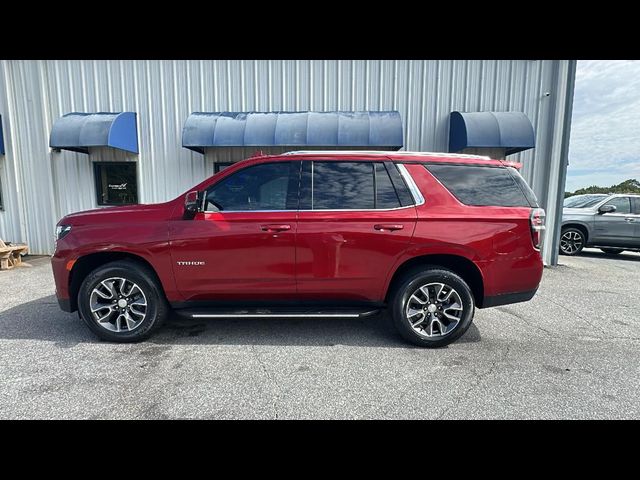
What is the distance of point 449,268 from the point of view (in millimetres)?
3467

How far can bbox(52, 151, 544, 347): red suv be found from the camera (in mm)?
3262

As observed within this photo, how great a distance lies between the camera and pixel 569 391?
2.61 meters

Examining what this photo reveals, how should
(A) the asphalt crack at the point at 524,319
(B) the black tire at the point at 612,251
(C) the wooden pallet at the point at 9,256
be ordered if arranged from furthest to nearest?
(B) the black tire at the point at 612,251 → (C) the wooden pallet at the point at 9,256 → (A) the asphalt crack at the point at 524,319

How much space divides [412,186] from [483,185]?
793 millimetres

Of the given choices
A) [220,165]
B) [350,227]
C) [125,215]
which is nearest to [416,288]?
[350,227]

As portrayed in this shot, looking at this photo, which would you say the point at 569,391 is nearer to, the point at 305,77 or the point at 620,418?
the point at 620,418

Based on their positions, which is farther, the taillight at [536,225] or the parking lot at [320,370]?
the taillight at [536,225]

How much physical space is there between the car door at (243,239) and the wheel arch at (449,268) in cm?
115

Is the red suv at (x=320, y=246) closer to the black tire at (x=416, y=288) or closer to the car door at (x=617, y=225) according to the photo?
the black tire at (x=416, y=288)

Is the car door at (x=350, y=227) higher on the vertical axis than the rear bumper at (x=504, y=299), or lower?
higher

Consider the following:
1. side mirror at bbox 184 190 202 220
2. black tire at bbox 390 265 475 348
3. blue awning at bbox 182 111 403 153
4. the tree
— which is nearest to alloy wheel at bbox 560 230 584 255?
blue awning at bbox 182 111 403 153

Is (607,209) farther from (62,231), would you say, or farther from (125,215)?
(62,231)

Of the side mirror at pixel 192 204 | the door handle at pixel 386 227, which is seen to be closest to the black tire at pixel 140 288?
the side mirror at pixel 192 204

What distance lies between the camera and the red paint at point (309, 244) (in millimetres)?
3254
